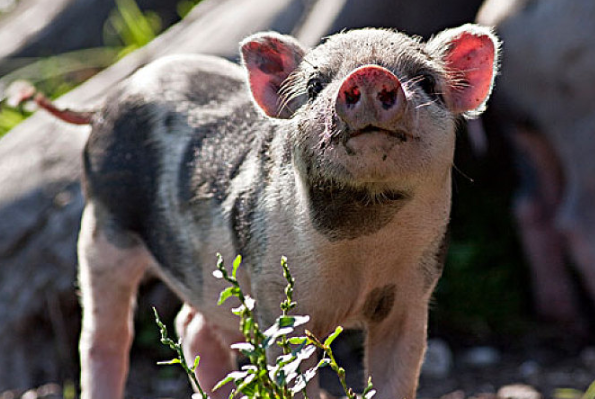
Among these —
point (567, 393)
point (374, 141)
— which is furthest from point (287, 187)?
point (567, 393)

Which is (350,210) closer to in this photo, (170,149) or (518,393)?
(170,149)

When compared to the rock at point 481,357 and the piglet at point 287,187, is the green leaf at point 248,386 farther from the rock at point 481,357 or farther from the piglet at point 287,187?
the rock at point 481,357

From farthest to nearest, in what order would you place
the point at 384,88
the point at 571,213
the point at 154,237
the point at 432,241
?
the point at 571,213 < the point at 154,237 < the point at 432,241 < the point at 384,88

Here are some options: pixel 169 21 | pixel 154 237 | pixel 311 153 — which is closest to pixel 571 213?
pixel 154 237

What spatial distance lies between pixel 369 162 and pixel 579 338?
3.35 m

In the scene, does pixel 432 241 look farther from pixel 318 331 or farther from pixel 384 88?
pixel 384 88

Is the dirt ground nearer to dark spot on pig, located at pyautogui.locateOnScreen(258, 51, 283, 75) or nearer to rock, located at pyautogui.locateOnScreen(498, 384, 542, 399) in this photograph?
rock, located at pyautogui.locateOnScreen(498, 384, 542, 399)

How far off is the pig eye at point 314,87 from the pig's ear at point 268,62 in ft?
0.87

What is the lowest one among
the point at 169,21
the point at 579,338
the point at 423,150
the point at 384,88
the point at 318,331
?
the point at 579,338

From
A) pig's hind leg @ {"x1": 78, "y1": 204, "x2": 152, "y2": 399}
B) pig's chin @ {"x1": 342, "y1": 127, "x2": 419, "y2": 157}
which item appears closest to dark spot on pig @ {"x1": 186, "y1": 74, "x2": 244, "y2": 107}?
pig's hind leg @ {"x1": 78, "y1": 204, "x2": 152, "y2": 399}

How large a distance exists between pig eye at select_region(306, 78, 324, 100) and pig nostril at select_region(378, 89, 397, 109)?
41 cm

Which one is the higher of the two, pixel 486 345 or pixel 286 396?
pixel 286 396

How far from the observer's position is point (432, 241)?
134 inches

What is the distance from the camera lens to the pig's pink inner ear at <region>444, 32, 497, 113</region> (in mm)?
3449
